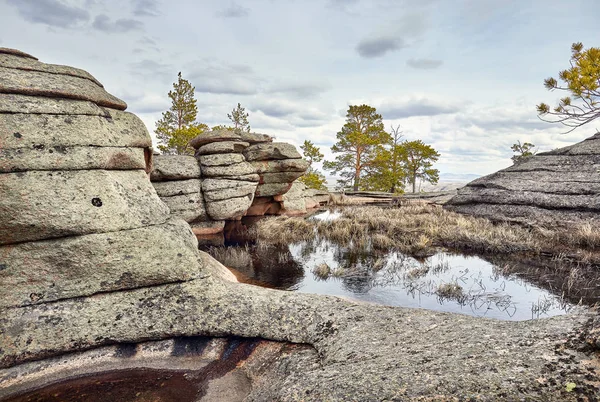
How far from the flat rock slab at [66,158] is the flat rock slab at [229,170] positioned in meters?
13.5

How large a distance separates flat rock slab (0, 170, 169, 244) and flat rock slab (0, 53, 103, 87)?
2.86 m

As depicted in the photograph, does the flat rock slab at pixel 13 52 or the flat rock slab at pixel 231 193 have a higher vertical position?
the flat rock slab at pixel 13 52

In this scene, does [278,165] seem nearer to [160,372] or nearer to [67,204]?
[67,204]

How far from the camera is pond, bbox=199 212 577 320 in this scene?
984cm

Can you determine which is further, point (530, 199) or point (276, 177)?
point (276, 177)

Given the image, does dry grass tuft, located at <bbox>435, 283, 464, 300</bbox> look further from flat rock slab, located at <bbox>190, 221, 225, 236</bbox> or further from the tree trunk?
the tree trunk

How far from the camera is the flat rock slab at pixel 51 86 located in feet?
24.0

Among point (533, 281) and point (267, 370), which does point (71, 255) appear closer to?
point (267, 370)

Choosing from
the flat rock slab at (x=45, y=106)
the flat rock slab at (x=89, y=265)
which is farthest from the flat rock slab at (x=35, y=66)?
the flat rock slab at (x=89, y=265)

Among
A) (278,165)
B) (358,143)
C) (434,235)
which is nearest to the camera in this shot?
(434,235)

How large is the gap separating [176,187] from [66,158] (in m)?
13.8

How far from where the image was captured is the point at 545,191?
70.8 feet

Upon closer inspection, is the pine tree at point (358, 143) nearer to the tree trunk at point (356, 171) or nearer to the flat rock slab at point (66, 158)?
the tree trunk at point (356, 171)

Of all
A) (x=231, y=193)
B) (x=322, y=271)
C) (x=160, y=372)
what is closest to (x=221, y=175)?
(x=231, y=193)
